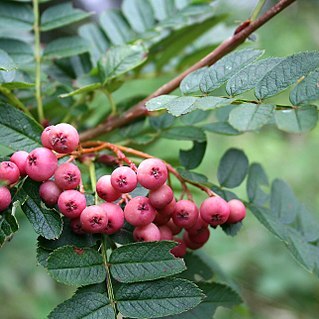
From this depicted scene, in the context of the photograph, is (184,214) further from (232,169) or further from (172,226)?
(232,169)

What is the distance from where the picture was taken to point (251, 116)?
801 mm

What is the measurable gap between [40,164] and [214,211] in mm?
323

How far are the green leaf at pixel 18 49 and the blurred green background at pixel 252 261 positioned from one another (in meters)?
0.42

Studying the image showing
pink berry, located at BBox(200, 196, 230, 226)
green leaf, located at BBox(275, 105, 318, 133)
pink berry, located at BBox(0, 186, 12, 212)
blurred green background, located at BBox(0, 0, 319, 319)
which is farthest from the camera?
blurred green background, located at BBox(0, 0, 319, 319)

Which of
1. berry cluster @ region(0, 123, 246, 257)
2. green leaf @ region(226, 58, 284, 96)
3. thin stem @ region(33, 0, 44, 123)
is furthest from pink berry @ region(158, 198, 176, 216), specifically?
thin stem @ region(33, 0, 44, 123)

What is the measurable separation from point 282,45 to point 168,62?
3.59 metres

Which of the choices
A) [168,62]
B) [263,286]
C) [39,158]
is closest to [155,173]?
[39,158]

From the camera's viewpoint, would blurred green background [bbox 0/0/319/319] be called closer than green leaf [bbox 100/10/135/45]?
No

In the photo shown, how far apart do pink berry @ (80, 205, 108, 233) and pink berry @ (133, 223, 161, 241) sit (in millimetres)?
72

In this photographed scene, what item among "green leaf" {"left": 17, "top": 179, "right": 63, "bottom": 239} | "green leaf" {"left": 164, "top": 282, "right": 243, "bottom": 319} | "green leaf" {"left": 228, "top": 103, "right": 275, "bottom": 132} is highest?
"green leaf" {"left": 228, "top": 103, "right": 275, "bottom": 132}

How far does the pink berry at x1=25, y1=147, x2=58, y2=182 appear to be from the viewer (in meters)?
0.88

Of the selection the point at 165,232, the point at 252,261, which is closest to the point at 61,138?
the point at 165,232

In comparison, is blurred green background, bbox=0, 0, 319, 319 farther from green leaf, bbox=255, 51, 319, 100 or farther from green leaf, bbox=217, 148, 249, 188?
green leaf, bbox=255, 51, 319, 100

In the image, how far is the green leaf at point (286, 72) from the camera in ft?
2.85
